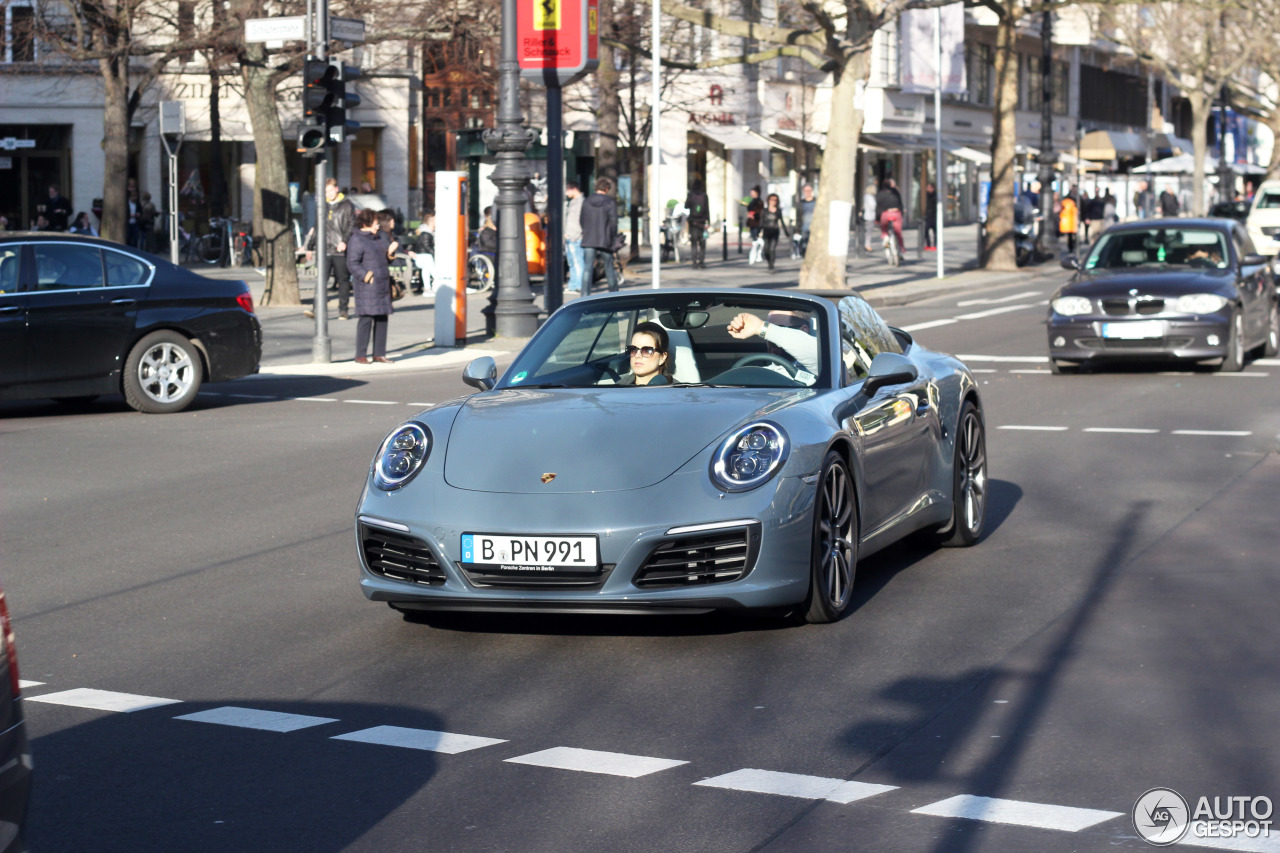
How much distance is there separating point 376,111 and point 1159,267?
1528 inches

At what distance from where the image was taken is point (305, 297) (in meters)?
30.5

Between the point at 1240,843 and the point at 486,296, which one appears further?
the point at 486,296

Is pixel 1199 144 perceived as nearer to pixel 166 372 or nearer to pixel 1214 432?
pixel 1214 432

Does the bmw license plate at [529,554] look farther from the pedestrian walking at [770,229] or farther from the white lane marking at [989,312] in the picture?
the pedestrian walking at [770,229]

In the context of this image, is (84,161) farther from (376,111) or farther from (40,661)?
(40,661)

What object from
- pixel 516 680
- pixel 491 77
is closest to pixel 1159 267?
pixel 516 680

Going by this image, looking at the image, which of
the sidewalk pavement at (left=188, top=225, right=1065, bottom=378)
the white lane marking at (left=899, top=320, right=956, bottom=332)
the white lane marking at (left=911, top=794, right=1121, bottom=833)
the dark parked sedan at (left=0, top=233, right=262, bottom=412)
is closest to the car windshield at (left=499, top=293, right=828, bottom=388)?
the sidewalk pavement at (left=188, top=225, right=1065, bottom=378)

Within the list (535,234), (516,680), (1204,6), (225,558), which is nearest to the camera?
(516,680)

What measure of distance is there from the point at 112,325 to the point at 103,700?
992 centimetres

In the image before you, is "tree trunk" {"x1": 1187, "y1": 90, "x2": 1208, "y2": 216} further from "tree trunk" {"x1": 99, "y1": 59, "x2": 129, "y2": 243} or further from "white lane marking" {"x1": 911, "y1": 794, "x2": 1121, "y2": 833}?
"white lane marking" {"x1": 911, "y1": 794, "x2": 1121, "y2": 833}

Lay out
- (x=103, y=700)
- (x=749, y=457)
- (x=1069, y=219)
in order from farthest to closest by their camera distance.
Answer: (x=1069, y=219)
(x=749, y=457)
(x=103, y=700)

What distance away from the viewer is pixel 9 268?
15086 mm

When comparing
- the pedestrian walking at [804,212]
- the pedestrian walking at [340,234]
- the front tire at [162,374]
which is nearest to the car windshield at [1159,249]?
the front tire at [162,374]

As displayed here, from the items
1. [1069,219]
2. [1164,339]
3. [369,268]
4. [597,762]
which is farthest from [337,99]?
[1069,219]
